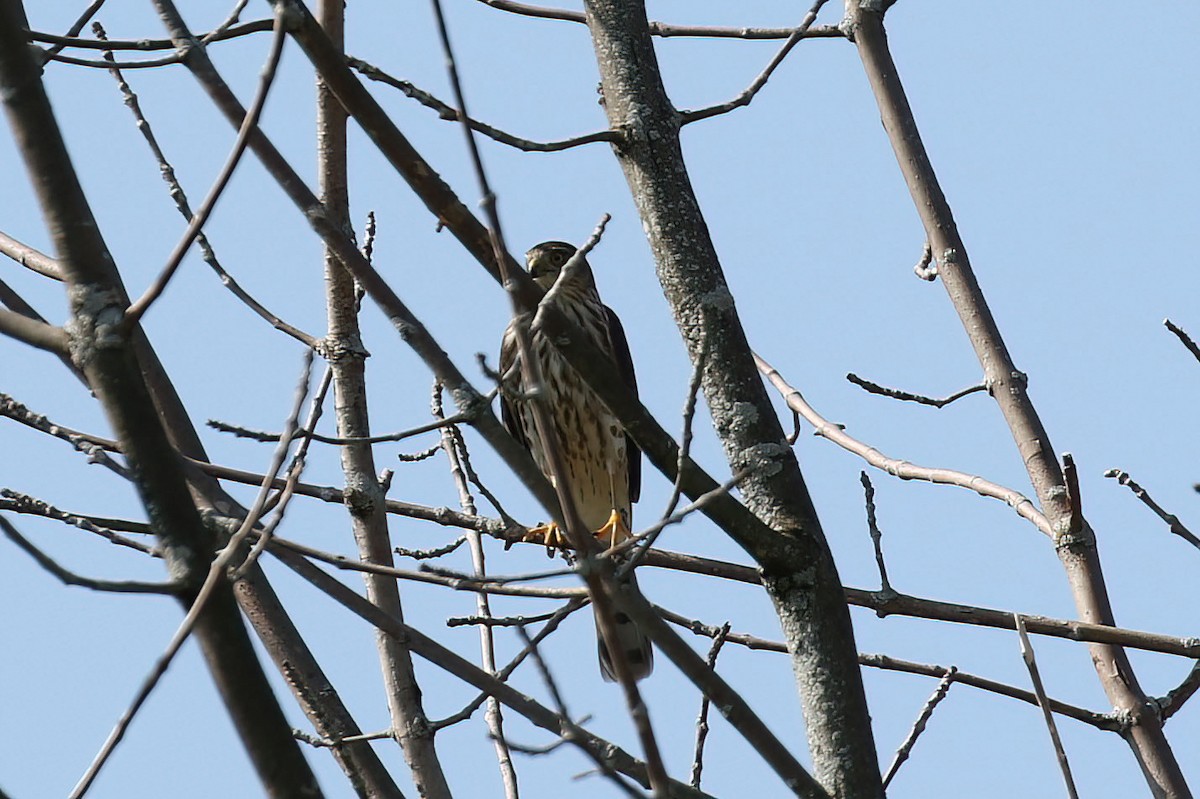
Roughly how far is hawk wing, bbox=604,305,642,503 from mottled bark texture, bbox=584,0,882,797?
10.6 feet

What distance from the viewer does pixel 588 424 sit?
5.96 m

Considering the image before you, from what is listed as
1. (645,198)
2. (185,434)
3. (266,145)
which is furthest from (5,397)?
(645,198)

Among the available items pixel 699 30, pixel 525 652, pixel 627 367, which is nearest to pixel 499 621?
pixel 525 652

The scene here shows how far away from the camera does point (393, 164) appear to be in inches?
92.3

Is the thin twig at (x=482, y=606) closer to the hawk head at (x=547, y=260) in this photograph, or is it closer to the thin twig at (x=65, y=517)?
the thin twig at (x=65, y=517)

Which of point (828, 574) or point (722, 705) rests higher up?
point (828, 574)

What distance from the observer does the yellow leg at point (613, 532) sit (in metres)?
5.14

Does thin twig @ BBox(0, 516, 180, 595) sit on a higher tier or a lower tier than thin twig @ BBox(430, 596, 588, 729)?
lower

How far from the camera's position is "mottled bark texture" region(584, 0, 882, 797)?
254 centimetres

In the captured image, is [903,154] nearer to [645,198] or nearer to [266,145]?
[645,198]

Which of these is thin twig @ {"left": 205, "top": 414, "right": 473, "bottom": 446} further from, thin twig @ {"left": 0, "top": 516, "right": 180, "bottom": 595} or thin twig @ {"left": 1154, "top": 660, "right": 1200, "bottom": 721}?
thin twig @ {"left": 1154, "top": 660, "right": 1200, "bottom": 721}

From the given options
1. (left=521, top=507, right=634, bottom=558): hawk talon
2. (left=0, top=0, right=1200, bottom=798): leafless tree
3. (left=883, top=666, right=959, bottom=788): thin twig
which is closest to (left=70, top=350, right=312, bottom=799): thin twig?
(left=0, top=0, right=1200, bottom=798): leafless tree

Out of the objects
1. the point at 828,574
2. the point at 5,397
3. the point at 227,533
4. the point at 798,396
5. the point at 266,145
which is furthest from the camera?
the point at 798,396

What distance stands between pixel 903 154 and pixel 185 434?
182 cm
